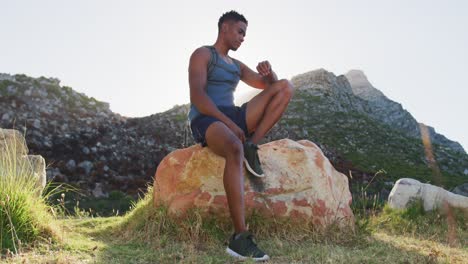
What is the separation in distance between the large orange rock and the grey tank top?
0.88 meters

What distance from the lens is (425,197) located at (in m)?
13.2

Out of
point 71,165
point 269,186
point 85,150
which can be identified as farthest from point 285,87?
point 85,150

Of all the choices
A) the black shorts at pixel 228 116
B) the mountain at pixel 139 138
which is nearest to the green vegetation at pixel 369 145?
the mountain at pixel 139 138

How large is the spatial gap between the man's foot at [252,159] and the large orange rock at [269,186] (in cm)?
44

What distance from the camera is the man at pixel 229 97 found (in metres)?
7.07

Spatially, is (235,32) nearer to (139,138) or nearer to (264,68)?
(264,68)

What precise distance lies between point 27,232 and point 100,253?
104cm

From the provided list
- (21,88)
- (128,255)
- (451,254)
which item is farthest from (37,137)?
(451,254)

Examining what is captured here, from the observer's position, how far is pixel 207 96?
7.20m

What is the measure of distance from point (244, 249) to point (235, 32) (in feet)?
11.7

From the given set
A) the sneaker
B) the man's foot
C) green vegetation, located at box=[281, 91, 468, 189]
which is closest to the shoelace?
the sneaker

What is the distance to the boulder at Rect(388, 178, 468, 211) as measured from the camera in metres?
12.8

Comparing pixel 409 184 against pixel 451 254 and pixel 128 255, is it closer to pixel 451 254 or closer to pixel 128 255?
pixel 451 254

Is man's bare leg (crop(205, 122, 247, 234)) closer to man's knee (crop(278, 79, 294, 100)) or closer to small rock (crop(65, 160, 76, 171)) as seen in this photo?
man's knee (crop(278, 79, 294, 100))
